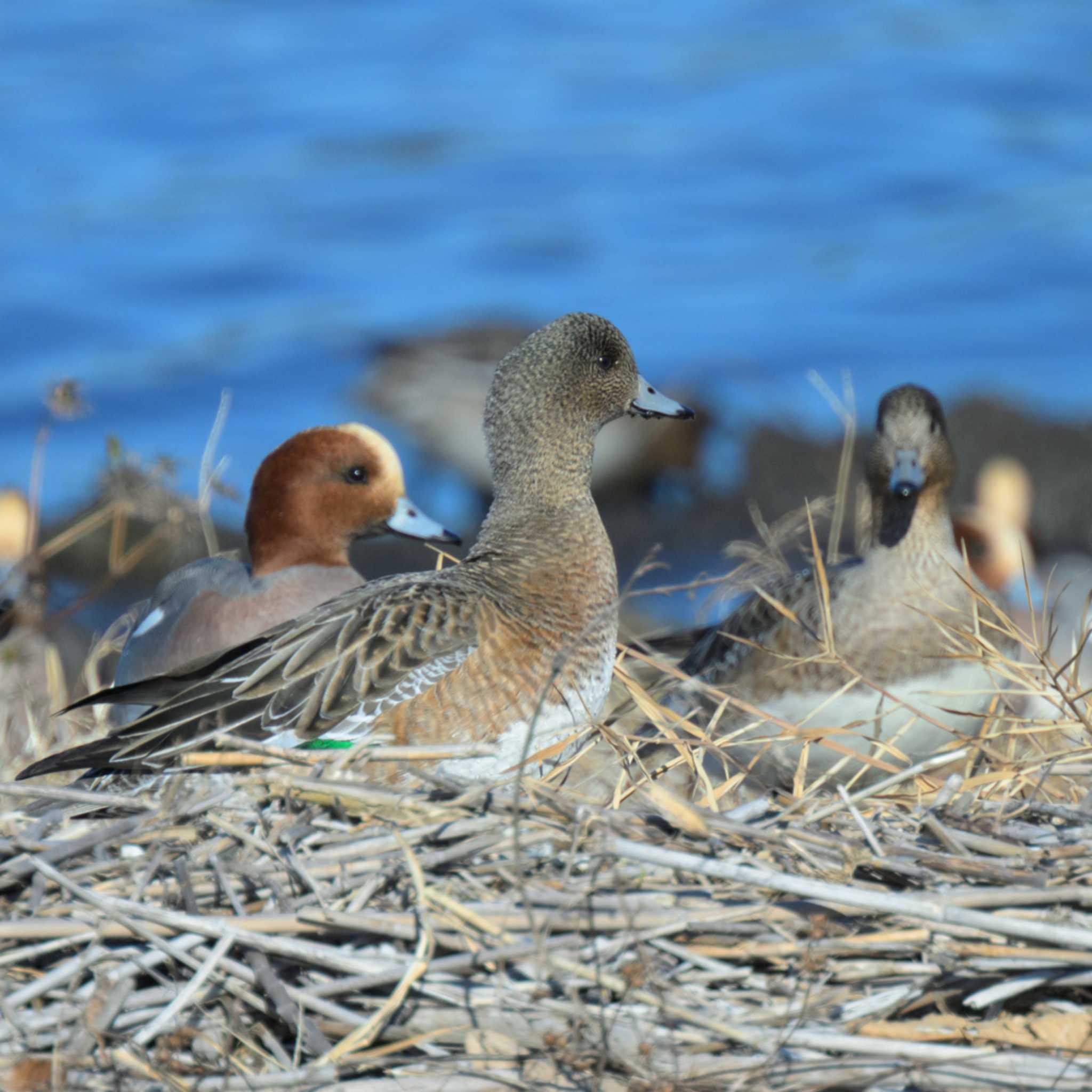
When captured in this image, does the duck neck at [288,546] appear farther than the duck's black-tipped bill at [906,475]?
Yes

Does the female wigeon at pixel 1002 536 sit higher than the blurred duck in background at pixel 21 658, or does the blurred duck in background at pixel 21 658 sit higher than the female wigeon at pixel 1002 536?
the blurred duck in background at pixel 21 658

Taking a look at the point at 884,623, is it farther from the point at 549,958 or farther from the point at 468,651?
the point at 549,958

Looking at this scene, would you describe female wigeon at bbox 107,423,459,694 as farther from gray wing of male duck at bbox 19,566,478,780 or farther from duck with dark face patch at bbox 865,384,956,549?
duck with dark face patch at bbox 865,384,956,549

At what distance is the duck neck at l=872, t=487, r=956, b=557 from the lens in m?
4.27

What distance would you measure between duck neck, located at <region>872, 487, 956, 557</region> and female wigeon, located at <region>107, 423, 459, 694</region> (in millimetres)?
1188

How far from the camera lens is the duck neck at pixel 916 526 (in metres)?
4.27

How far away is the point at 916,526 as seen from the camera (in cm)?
428

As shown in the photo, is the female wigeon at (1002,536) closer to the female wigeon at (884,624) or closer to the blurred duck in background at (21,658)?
the female wigeon at (884,624)

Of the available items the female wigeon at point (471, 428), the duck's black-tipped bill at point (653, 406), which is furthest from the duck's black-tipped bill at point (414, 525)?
the female wigeon at point (471, 428)

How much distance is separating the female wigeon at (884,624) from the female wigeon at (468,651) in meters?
0.74

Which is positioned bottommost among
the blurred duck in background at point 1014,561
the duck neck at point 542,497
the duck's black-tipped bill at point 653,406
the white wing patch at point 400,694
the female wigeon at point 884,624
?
the blurred duck in background at point 1014,561

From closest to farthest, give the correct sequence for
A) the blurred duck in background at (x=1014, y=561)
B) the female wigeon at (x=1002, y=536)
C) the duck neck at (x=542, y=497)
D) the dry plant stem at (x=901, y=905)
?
the dry plant stem at (x=901, y=905), the duck neck at (x=542, y=497), the blurred duck in background at (x=1014, y=561), the female wigeon at (x=1002, y=536)

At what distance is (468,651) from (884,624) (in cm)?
144

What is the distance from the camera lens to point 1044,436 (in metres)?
10.5
